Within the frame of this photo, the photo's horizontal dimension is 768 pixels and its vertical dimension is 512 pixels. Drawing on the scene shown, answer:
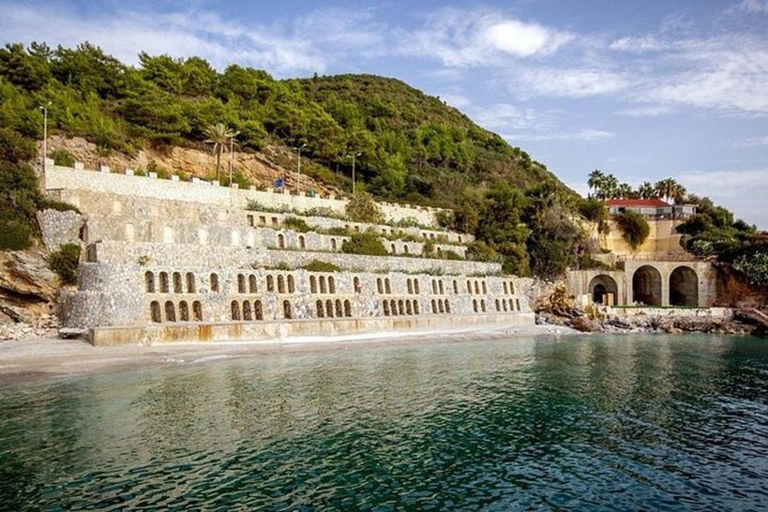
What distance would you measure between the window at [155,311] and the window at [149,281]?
810 millimetres

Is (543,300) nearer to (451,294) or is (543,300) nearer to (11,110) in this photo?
(451,294)

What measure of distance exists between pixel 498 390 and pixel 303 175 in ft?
149

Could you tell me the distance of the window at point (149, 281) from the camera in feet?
102

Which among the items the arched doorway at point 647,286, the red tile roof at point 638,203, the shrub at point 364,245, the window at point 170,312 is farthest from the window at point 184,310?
the red tile roof at point 638,203

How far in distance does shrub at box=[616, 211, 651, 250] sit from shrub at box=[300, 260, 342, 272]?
4627 cm

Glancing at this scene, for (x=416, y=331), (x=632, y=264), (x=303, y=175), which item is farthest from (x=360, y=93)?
(x=416, y=331)

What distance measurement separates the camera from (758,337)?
43.5 metres

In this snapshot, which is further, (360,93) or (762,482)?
(360,93)

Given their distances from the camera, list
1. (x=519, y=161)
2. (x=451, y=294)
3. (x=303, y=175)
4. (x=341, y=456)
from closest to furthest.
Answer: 1. (x=341, y=456)
2. (x=451, y=294)
3. (x=303, y=175)
4. (x=519, y=161)

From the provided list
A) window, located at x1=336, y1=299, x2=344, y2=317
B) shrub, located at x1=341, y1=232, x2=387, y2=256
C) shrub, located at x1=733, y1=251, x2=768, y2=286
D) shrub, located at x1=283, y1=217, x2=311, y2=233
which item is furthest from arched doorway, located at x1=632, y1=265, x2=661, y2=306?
window, located at x1=336, y1=299, x2=344, y2=317

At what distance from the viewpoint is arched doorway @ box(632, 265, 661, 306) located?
5944 centimetres

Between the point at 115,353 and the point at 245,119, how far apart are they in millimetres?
43422

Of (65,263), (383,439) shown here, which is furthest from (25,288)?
(383,439)

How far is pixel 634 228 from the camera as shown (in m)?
71.9
